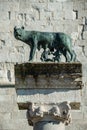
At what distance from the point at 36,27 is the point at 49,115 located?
23.9 ft

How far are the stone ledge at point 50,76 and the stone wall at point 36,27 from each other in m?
6.60

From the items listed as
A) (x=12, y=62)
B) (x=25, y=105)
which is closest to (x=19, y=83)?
(x=25, y=105)

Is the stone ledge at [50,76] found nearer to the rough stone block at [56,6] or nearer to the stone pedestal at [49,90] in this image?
the stone pedestal at [49,90]

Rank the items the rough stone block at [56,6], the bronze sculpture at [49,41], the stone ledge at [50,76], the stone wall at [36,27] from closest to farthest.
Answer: the stone ledge at [50,76] < the bronze sculpture at [49,41] < the stone wall at [36,27] < the rough stone block at [56,6]

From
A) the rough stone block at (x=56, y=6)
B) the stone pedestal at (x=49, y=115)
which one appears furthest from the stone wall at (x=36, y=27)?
the stone pedestal at (x=49, y=115)

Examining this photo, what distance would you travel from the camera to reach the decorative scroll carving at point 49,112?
13.3 meters

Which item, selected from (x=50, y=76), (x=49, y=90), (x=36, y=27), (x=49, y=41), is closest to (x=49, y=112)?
(x=49, y=90)

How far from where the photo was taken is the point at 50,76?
13.3m

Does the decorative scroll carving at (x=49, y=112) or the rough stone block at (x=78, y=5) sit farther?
the rough stone block at (x=78, y=5)

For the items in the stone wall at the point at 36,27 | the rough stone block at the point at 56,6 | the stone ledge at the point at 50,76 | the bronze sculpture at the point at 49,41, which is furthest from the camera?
the rough stone block at the point at 56,6

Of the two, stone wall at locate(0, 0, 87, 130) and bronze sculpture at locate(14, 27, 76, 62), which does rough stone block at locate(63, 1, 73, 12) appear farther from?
bronze sculpture at locate(14, 27, 76, 62)

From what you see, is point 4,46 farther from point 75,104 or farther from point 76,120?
point 75,104

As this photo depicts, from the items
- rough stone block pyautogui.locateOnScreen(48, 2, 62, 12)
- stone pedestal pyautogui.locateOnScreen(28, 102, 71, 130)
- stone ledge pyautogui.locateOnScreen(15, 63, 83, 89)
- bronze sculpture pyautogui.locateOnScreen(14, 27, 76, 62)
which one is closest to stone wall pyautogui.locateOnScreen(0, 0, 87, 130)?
rough stone block pyautogui.locateOnScreen(48, 2, 62, 12)

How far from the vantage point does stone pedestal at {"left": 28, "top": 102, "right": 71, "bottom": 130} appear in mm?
13297
